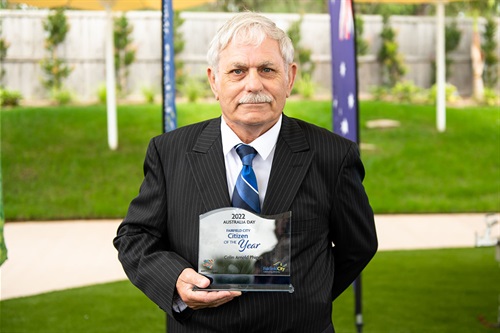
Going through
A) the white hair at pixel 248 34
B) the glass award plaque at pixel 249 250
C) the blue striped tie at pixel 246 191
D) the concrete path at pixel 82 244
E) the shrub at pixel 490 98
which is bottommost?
the concrete path at pixel 82 244

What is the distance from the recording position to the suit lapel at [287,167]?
2211mm

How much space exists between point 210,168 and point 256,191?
156 mm

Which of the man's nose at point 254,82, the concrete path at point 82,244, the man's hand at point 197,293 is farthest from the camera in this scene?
the concrete path at point 82,244

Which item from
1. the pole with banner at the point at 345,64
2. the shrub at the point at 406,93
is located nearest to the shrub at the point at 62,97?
the shrub at the point at 406,93

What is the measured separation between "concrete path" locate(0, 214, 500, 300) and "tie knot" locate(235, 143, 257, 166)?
5.66 meters

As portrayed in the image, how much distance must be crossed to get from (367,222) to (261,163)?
0.35 metres

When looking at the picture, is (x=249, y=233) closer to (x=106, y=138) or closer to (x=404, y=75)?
(x=106, y=138)

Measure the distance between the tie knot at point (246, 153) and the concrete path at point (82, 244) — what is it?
5.66 m

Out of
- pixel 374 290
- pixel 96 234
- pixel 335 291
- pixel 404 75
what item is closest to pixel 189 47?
pixel 404 75

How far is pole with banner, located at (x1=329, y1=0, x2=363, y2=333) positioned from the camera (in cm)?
473

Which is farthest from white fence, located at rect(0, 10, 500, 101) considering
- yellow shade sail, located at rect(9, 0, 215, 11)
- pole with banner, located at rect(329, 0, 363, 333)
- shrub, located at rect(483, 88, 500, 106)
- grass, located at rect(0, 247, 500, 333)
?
pole with banner, located at rect(329, 0, 363, 333)

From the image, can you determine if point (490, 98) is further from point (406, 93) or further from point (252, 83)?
point (252, 83)

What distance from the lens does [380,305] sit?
684cm

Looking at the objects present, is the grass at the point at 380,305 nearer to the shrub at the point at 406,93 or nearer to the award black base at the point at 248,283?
the award black base at the point at 248,283
